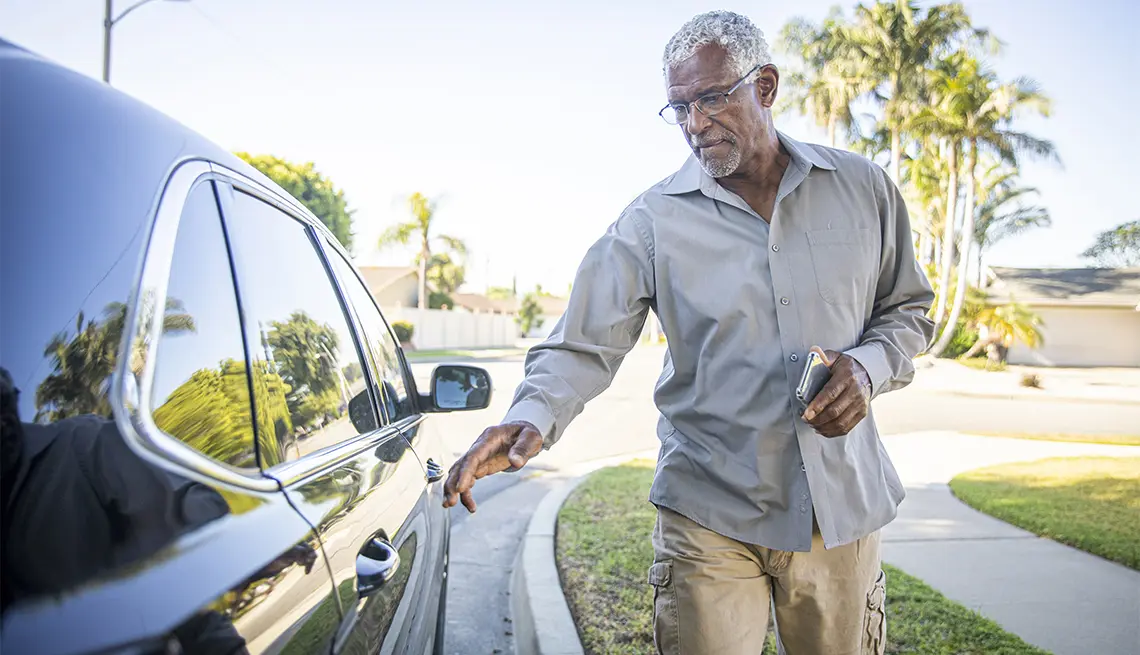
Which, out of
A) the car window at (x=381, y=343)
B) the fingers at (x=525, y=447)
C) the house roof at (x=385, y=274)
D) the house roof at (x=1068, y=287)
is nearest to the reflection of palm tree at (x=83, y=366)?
the fingers at (x=525, y=447)

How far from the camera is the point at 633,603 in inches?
176

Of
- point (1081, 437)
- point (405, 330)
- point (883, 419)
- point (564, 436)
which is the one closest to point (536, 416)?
point (564, 436)

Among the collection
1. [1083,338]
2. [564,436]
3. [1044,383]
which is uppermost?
[1083,338]

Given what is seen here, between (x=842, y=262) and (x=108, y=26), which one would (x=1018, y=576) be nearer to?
(x=842, y=262)

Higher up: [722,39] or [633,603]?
[722,39]

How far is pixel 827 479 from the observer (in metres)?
2.23

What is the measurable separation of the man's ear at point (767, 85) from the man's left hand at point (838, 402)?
84 centimetres

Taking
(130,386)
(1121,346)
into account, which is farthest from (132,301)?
(1121,346)

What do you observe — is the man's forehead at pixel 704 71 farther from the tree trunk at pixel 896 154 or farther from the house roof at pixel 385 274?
the house roof at pixel 385 274

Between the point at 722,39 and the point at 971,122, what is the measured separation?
29.8 meters

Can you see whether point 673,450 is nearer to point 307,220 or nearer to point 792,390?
point 792,390

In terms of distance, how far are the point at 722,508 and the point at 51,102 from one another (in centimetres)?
174

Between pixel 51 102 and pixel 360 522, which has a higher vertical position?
pixel 51 102

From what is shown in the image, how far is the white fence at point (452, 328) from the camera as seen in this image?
137ft
